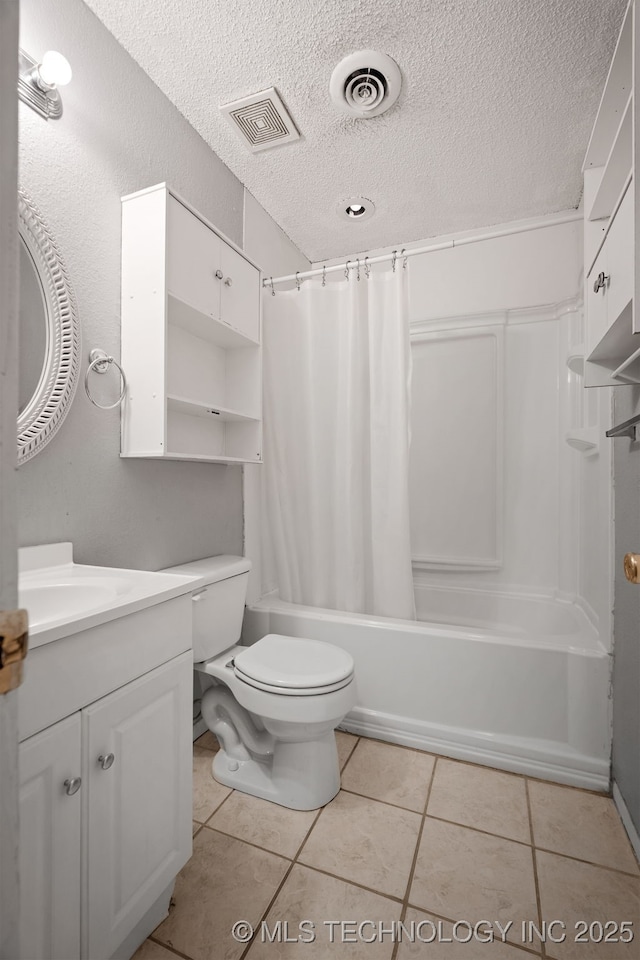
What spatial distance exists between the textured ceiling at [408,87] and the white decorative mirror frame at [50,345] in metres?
0.80

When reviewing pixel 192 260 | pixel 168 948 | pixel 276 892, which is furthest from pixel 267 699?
pixel 192 260

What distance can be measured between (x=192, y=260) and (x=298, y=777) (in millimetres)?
1752

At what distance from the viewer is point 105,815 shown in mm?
838

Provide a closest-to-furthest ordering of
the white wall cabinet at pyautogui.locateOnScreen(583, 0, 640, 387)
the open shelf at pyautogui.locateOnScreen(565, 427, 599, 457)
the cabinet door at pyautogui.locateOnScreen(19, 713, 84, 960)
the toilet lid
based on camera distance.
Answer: the cabinet door at pyautogui.locateOnScreen(19, 713, 84, 960) → the white wall cabinet at pyautogui.locateOnScreen(583, 0, 640, 387) → the toilet lid → the open shelf at pyautogui.locateOnScreen(565, 427, 599, 457)

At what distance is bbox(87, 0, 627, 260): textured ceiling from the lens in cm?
132

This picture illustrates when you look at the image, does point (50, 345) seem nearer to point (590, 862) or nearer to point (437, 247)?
point (437, 247)

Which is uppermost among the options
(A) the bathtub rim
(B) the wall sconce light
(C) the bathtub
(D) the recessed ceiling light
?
(D) the recessed ceiling light

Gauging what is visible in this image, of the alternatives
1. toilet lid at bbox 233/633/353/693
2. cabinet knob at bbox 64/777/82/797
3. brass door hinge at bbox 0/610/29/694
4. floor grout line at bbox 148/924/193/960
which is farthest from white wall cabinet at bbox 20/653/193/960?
brass door hinge at bbox 0/610/29/694

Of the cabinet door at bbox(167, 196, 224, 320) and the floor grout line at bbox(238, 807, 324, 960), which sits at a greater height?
the cabinet door at bbox(167, 196, 224, 320)

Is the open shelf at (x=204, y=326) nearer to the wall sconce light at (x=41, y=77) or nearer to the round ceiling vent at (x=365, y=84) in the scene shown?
the wall sconce light at (x=41, y=77)

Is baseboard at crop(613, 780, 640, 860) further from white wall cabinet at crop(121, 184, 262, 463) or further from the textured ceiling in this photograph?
the textured ceiling

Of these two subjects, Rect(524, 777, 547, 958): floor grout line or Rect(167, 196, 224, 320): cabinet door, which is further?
Rect(167, 196, 224, 320): cabinet door

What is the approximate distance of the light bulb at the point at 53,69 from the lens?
1.10 metres

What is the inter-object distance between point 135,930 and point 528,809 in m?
1.17
